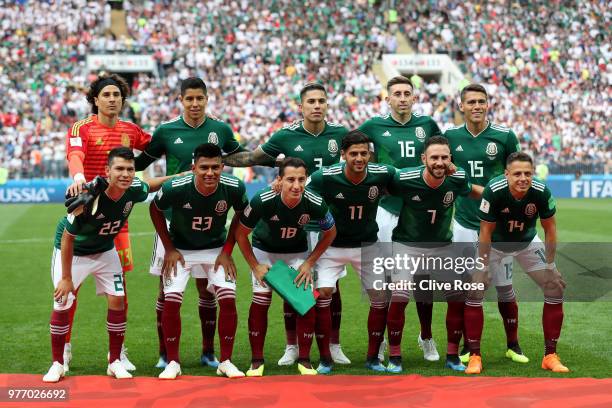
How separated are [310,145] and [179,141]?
115 cm

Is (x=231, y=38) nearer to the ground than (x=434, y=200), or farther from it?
farther from it

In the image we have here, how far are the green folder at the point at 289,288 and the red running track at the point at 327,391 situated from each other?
57 cm

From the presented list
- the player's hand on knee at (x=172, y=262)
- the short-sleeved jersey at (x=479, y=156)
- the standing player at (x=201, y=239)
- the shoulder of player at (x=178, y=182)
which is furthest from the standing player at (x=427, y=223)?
the player's hand on knee at (x=172, y=262)

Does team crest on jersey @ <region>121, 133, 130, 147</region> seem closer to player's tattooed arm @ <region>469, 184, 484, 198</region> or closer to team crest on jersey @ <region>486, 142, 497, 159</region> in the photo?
player's tattooed arm @ <region>469, 184, 484, 198</region>

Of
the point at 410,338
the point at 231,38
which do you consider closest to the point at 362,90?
the point at 231,38

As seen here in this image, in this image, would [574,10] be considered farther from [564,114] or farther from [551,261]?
[551,261]

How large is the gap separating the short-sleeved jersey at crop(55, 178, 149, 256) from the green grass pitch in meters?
1.07

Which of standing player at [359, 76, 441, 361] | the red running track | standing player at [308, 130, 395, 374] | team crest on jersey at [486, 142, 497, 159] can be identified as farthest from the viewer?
standing player at [359, 76, 441, 361]

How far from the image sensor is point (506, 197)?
709 cm

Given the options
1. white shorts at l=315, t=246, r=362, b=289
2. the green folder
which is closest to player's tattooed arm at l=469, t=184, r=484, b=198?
white shorts at l=315, t=246, r=362, b=289

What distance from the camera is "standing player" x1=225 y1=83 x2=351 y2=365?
759 centimetres

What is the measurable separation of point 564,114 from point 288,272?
95.2ft

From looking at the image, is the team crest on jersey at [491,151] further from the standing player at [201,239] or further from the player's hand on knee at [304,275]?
the standing player at [201,239]

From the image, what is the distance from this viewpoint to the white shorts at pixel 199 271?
710 cm
